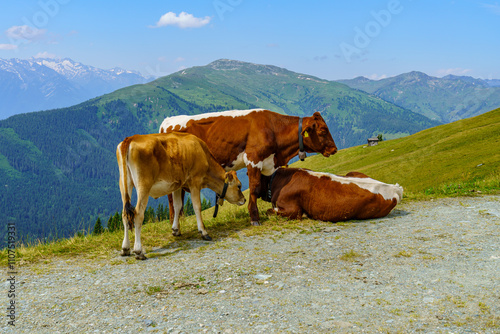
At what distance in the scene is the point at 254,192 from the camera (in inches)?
535

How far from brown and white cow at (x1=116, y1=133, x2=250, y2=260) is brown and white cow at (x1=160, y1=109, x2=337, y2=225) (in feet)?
4.34

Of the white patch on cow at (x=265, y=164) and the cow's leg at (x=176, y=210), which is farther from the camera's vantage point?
the white patch on cow at (x=265, y=164)

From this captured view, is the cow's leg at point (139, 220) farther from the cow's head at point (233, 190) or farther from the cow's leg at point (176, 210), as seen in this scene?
the cow's head at point (233, 190)

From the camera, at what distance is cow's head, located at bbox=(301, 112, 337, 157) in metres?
14.0

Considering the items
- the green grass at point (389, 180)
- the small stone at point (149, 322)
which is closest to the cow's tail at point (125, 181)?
the green grass at point (389, 180)

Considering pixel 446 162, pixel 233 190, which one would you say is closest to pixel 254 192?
pixel 233 190

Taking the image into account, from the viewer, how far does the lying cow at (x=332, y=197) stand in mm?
12984

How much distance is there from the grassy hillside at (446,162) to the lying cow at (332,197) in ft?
14.9

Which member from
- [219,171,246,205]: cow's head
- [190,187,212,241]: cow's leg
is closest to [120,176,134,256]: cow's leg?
[190,187,212,241]: cow's leg

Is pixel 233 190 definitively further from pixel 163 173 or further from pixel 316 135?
pixel 316 135

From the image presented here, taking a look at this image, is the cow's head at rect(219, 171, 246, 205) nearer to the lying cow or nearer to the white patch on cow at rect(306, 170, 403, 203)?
the lying cow

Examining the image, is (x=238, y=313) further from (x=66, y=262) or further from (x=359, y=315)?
(x=66, y=262)

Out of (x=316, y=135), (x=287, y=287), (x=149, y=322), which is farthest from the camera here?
(x=316, y=135)

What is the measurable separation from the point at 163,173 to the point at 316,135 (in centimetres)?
626
